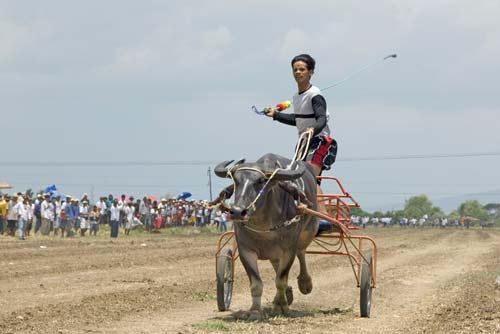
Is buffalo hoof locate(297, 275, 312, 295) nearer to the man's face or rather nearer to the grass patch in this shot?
the grass patch

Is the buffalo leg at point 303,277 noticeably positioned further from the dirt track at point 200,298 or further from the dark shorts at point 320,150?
the dark shorts at point 320,150

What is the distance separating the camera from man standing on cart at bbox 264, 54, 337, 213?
42.6ft

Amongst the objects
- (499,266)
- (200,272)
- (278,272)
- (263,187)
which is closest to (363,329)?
(278,272)

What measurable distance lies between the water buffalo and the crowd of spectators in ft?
53.8

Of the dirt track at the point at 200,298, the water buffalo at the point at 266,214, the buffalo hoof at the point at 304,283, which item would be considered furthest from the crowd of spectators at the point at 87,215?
the water buffalo at the point at 266,214

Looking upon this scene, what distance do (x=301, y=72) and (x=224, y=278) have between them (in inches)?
119

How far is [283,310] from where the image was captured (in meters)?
12.4

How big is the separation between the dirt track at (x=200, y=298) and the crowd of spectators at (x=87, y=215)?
6.84 metres

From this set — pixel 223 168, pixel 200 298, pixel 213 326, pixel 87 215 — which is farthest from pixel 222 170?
pixel 87 215

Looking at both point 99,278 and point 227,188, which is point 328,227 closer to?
point 227,188

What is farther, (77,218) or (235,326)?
(77,218)

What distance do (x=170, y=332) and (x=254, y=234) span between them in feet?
5.82

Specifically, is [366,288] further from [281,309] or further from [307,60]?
[307,60]

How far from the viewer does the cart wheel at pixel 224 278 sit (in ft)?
42.0
